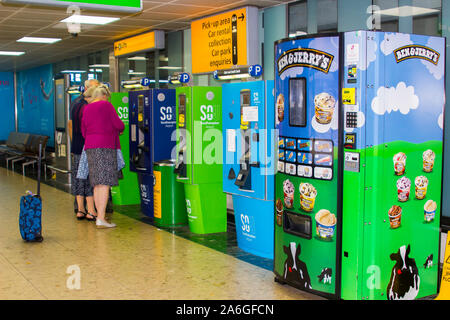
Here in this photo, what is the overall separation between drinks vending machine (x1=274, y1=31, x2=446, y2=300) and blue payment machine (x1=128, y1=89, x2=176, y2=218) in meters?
2.81

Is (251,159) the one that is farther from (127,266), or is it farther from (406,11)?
(406,11)

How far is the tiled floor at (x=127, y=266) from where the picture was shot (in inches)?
151

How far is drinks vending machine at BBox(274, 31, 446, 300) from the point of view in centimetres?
331

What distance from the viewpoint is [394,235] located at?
342 cm

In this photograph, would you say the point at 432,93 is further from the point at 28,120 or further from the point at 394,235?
the point at 28,120

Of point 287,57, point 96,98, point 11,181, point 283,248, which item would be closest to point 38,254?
point 96,98

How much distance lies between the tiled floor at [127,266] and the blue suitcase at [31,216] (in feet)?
0.28

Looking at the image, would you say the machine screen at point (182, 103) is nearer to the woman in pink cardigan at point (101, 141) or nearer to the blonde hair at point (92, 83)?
the woman in pink cardigan at point (101, 141)

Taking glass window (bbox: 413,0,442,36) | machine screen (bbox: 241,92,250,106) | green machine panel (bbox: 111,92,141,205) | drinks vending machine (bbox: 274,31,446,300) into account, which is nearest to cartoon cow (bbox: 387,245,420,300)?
drinks vending machine (bbox: 274,31,446,300)

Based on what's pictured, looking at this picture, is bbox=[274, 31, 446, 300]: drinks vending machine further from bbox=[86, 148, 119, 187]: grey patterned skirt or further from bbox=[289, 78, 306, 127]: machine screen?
bbox=[86, 148, 119, 187]: grey patterned skirt

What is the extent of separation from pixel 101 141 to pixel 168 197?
983mm

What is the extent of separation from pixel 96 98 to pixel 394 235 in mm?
3561

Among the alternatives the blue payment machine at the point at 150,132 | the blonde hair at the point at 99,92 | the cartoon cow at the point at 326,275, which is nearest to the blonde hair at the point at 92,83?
the blonde hair at the point at 99,92

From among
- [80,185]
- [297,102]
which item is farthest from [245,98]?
[80,185]
